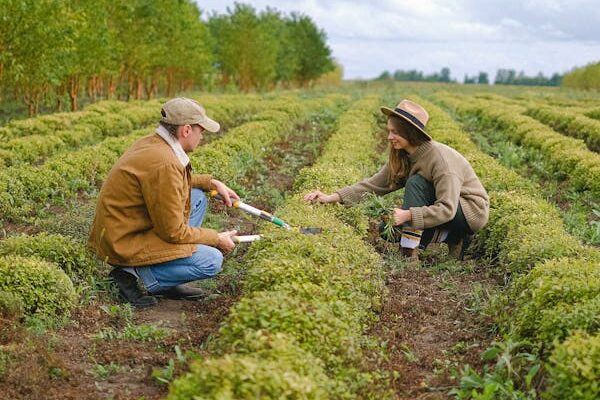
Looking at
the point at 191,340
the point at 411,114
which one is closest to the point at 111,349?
the point at 191,340

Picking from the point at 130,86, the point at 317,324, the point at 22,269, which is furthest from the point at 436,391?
the point at 130,86

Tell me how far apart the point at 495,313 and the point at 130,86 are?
35335mm

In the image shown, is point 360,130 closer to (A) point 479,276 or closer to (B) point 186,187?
(A) point 479,276

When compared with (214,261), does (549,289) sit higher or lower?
higher

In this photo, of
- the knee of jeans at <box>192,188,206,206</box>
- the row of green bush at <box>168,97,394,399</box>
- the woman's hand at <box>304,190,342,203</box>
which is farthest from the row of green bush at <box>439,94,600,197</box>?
the knee of jeans at <box>192,188,206,206</box>

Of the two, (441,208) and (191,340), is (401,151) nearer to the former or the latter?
(441,208)

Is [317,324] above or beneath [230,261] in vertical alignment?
above

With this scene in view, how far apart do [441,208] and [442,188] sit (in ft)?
0.74

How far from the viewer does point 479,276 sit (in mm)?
7051

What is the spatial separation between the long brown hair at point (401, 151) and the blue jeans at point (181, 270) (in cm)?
218

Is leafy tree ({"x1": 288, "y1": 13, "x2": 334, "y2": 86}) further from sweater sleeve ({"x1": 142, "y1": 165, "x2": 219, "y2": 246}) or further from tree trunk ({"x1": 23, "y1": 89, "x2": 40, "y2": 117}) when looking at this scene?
sweater sleeve ({"x1": 142, "y1": 165, "x2": 219, "y2": 246})

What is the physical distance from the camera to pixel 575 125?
65.2ft

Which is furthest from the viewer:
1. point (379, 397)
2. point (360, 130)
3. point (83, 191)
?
point (360, 130)

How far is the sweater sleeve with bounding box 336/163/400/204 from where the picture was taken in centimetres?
744
